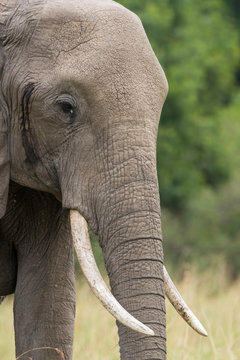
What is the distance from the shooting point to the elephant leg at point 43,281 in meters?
5.35

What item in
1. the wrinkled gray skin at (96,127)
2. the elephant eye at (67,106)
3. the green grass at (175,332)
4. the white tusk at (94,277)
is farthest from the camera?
the green grass at (175,332)

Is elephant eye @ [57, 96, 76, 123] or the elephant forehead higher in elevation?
the elephant forehead

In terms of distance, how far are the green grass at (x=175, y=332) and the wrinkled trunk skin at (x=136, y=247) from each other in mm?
1047

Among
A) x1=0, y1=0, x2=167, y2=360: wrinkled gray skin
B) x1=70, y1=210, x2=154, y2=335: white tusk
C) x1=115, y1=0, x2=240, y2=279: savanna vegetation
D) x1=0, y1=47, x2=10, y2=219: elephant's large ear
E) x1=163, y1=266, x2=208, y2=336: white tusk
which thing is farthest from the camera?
x1=115, y1=0, x2=240, y2=279: savanna vegetation

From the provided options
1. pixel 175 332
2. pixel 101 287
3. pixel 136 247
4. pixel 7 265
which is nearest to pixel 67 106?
pixel 136 247

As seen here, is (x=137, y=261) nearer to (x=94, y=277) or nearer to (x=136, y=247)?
(x=136, y=247)

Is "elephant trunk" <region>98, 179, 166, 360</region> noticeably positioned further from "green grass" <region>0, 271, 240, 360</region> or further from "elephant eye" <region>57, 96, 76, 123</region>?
"green grass" <region>0, 271, 240, 360</region>

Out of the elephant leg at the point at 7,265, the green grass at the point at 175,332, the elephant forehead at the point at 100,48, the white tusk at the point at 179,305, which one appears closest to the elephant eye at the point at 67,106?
the elephant forehead at the point at 100,48

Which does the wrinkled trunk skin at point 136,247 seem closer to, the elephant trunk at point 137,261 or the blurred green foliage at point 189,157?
the elephant trunk at point 137,261

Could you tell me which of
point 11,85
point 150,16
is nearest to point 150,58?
point 11,85

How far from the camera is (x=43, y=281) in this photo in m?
5.39

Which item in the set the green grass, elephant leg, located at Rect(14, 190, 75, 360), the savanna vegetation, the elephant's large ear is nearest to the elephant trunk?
the elephant's large ear

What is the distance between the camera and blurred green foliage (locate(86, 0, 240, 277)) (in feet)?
67.9

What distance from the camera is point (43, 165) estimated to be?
4734mm
